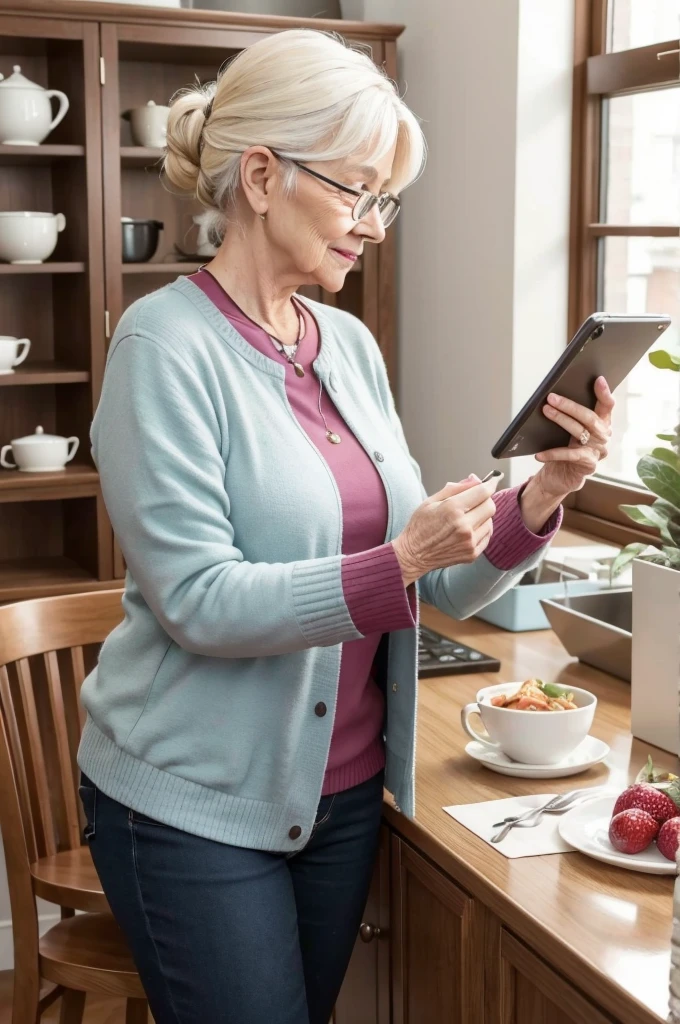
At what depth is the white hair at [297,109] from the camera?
1294mm

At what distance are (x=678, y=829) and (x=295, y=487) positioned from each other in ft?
1.71

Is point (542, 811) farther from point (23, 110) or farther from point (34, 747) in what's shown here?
point (23, 110)

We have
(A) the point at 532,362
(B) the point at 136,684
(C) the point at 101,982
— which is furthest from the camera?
(A) the point at 532,362

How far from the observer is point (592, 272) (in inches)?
97.7

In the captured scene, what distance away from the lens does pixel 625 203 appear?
96.0 inches

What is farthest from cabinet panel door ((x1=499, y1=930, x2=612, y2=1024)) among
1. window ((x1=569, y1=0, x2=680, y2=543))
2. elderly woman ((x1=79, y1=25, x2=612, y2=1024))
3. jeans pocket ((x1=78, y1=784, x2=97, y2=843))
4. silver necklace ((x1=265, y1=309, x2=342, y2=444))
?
window ((x1=569, y1=0, x2=680, y2=543))

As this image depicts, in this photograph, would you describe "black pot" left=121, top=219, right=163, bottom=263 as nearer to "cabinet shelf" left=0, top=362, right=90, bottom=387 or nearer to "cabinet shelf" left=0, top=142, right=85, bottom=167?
"cabinet shelf" left=0, top=142, right=85, bottom=167

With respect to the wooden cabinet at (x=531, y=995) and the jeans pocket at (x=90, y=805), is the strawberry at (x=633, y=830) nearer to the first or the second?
the wooden cabinet at (x=531, y=995)

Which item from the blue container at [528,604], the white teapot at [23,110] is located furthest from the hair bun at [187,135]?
the white teapot at [23,110]

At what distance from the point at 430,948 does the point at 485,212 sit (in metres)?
1.59

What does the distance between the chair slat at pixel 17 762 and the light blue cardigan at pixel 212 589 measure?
37cm

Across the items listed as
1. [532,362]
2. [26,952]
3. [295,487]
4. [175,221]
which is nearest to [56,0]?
[175,221]

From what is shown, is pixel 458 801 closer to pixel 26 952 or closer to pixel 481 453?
pixel 26 952

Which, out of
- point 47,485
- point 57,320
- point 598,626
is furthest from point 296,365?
point 57,320
